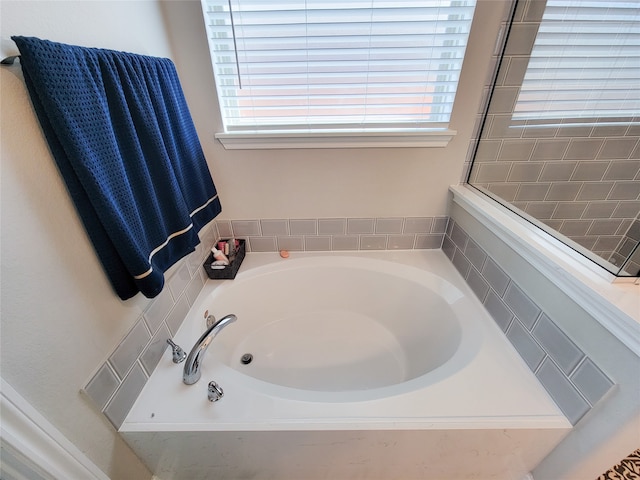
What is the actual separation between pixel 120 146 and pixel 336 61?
2.84ft

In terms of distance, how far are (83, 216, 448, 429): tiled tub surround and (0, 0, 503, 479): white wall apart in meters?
0.05

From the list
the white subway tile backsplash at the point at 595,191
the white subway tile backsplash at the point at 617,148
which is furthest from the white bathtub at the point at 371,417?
the white subway tile backsplash at the point at 617,148

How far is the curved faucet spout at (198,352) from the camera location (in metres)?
0.82

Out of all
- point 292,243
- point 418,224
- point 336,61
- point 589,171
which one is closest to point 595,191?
point 589,171

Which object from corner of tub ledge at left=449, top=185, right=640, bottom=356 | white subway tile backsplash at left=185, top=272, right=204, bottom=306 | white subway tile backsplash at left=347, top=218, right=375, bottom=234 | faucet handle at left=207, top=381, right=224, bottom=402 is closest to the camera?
corner of tub ledge at left=449, top=185, right=640, bottom=356

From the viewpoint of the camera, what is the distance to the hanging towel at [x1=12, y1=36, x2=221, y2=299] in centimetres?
51

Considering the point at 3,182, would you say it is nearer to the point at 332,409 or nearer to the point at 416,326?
the point at 332,409

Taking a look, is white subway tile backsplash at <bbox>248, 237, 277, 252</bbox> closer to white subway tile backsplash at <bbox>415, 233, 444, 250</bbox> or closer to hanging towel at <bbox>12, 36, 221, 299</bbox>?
hanging towel at <bbox>12, 36, 221, 299</bbox>

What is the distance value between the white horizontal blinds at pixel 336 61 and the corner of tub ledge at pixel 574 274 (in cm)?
54

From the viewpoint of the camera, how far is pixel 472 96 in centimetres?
113

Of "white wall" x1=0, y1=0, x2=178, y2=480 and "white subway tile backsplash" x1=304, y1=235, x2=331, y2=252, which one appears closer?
"white wall" x1=0, y1=0, x2=178, y2=480

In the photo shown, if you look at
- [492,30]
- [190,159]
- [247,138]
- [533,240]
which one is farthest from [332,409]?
[492,30]

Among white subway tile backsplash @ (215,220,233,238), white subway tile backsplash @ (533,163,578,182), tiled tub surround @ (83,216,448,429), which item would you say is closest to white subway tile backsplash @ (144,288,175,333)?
tiled tub surround @ (83,216,448,429)

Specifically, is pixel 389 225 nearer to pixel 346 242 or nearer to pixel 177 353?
pixel 346 242
